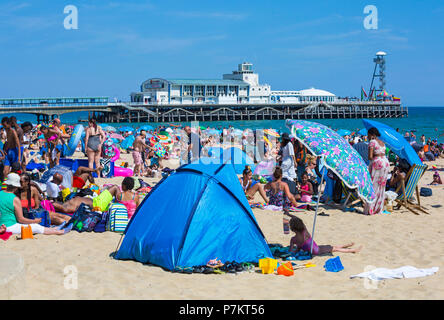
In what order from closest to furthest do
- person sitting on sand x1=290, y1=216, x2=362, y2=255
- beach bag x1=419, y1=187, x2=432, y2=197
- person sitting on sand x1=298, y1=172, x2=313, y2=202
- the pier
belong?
1. person sitting on sand x1=290, y1=216, x2=362, y2=255
2. person sitting on sand x1=298, y1=172, x2=313, y2=202
3. beach bag x1=419, y1=187, x2=432, y2=197
4. the pier

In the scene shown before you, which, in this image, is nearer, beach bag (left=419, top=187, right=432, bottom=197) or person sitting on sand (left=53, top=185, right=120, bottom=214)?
person sitting on sand (left=53, top=185, right=120, bottom=214)

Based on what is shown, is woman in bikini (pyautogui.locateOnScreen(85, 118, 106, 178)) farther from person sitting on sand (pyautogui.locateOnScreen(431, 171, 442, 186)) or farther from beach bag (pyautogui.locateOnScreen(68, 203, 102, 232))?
person sitting on sand (pyautogui.locateOnScreen(431, 171, 442, 186))

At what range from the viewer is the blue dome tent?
520 cm

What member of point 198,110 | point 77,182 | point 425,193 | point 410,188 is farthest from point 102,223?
point 198,110

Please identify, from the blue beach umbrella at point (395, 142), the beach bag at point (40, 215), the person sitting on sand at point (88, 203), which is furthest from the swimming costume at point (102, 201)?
the blue beach umbrella at point (395, 142)

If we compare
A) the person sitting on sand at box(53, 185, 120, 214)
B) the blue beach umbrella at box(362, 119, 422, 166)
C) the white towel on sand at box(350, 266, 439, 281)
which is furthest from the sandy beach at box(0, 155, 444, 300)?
the blue beach umbrella at box(362, 119, 422, 166)

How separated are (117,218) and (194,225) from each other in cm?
177

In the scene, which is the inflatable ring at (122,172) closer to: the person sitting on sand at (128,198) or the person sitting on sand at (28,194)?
the person sitting on sand at (128,198)

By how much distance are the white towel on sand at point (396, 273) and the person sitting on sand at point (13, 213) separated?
3.83 m

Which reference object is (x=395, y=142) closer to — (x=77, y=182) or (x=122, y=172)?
(x=77, y=182)

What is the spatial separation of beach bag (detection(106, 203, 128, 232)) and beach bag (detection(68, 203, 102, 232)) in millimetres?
198

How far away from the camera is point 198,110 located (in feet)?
211

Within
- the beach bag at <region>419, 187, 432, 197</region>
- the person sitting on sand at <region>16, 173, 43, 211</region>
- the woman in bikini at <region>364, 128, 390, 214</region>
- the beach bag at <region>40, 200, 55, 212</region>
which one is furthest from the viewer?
the beach bag at <region>419, 187, 432, 197</region>
